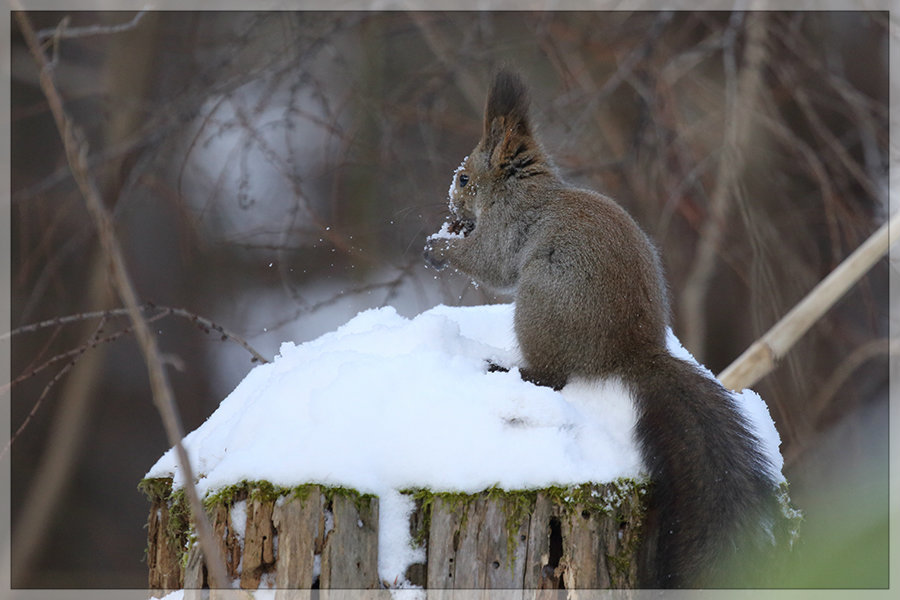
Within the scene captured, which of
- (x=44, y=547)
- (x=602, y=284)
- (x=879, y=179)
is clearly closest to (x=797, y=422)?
(x=879, y=179)

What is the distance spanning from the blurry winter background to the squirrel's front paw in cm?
7

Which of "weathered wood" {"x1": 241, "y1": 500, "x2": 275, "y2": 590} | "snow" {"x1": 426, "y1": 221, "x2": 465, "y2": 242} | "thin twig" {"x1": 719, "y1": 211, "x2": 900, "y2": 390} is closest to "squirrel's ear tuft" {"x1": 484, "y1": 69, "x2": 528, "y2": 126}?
"snow" {"x1": 426, "y1": 221, "x2": 465, "y2": 242}

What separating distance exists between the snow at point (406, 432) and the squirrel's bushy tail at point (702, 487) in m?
0.06

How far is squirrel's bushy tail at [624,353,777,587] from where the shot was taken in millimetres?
1447

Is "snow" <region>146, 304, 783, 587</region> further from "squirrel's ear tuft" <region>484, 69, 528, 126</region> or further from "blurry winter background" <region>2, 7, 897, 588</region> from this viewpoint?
"squirrel's ear tuft" <region>484, 69, 528, 126</region>

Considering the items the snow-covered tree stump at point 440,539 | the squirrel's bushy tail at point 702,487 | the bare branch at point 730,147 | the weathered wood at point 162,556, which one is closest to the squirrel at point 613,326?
the squirrel's bushy tail at point 702,487

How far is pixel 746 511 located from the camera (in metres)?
1.50

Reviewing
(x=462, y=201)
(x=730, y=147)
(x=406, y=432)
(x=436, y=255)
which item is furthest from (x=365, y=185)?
(x=406, y=432)

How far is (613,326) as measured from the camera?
2059 mm

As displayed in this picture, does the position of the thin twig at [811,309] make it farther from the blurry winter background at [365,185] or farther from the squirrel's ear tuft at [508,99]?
the squirrel's ear tuft at [508,99]

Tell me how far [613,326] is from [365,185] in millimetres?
1947

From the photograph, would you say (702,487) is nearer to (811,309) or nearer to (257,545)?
(257,545)

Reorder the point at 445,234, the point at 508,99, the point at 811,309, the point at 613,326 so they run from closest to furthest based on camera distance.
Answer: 1. the point at 613,326
2. the point at 811,309
3. the point at 508,99
4. the point at 445,234

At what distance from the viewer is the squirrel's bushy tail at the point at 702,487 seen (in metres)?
1.45
